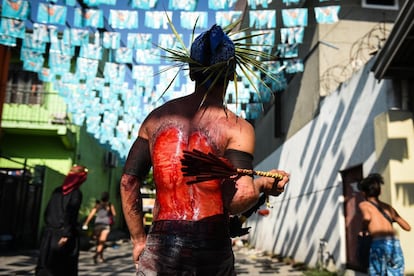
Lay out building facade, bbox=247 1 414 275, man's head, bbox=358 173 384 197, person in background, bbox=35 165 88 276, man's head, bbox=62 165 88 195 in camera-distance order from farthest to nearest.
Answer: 1. building facade, bbox=247 1 414 275
2. man's head, bbox=62 165 88 195
3. person in background, bbox=35 165 88 276
4. man's head, bbox=358 173 384 197

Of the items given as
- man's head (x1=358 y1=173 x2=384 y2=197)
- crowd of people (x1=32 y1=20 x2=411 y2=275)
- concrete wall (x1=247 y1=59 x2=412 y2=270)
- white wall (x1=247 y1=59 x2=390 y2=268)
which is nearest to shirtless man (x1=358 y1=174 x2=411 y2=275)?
man's head (x1=358 y1=173 x2=384 y2=197)

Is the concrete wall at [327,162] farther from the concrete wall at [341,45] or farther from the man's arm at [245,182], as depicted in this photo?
the man's arm at [245,182]

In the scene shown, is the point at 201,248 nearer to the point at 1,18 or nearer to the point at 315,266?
the point at 1,18

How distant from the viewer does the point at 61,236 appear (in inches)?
224

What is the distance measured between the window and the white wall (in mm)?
2935

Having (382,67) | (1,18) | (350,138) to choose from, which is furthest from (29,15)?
(350,138)

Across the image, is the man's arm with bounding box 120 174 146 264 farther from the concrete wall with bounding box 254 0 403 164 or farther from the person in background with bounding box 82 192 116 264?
the person in background with bounding box 82 192 116 264

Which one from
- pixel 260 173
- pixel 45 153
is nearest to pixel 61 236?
pixel 260 173

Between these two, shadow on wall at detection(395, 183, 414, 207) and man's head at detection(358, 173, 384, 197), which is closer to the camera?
man's head at detection(358, 173, 384, 197)

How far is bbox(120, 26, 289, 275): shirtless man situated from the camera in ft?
6.17

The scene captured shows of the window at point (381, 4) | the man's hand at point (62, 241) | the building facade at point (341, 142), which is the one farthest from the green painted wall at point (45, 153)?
the window at point (381, 4)

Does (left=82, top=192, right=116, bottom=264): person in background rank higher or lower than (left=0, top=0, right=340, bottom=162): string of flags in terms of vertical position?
lower

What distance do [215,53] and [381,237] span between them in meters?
3.85

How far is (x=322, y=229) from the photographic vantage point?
10148mm
